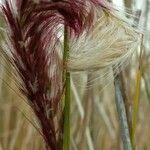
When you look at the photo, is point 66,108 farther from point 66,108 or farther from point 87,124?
point 87,124

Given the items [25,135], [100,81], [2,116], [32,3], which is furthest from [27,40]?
[2,116]

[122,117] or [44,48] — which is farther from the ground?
[44,48]

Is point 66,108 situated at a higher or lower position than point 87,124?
higher

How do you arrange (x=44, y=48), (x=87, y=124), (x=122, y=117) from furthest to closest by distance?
(x=87, y=124) → (x=122, y=117) → (x=44, y=48)

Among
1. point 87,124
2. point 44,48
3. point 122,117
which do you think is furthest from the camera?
point 87,124

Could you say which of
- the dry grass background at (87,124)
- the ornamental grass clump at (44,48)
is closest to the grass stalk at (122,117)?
the ornamental grass clump at (44,48)

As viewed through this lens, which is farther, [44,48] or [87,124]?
[87,124]

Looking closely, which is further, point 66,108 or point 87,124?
point 87,124

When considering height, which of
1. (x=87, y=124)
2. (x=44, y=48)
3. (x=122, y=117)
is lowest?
(x=87, y=124)

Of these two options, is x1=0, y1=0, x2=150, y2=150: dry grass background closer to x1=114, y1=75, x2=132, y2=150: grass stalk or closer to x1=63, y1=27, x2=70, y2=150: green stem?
x1=114, y1=75, x2=132, y2=150: grass stalk

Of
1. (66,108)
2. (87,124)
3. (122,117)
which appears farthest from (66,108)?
(87,124)

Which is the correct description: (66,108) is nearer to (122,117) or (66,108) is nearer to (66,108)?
(66,108)
